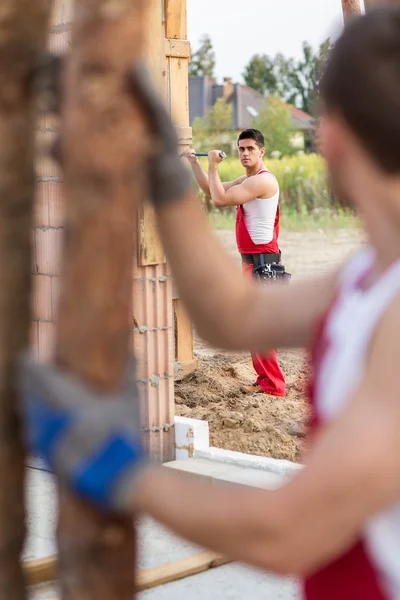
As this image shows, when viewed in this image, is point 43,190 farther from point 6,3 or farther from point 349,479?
point 349,479

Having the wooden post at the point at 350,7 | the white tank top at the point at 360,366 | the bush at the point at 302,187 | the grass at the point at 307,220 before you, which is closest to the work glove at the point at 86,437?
the white tank top at the point at 360,366

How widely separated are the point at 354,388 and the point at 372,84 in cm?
39

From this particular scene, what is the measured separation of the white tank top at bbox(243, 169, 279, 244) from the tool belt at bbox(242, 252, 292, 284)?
12cm

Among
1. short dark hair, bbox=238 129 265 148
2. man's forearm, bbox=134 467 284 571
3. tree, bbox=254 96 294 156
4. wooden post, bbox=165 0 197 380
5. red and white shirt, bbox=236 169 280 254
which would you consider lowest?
man's forearm, bbox=134 467 284 571

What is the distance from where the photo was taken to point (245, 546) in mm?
1158

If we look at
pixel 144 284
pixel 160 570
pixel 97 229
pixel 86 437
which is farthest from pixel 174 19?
pixel 86 437

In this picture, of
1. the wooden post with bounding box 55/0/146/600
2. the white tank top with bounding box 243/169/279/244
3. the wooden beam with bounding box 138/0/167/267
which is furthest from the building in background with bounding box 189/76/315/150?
the wooden post with bounding box 55/0/146/600

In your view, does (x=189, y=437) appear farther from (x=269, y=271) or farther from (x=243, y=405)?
(x=269, y=271)

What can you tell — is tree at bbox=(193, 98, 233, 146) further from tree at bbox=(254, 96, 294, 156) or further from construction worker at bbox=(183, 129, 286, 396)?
construction worker at bbox=(183, 129, 286, 396)

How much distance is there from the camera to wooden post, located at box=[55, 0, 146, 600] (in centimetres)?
136

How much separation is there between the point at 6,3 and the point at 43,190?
103 inches

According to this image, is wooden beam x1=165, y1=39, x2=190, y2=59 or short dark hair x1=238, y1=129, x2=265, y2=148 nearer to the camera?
wooden beam x1=165, y1=39, x2=190, y2=59

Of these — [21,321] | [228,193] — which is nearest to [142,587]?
[21,321]

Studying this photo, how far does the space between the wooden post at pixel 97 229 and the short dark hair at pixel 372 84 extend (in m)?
0.32
